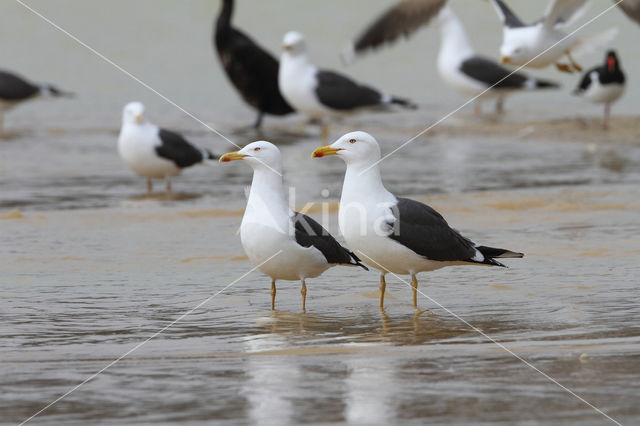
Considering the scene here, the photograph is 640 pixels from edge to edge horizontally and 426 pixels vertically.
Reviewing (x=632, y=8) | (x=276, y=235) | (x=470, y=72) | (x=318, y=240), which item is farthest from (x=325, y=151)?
(x=470, y=72)

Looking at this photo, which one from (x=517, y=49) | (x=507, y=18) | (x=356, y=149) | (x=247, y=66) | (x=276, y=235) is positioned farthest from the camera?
(x=247, y=66)

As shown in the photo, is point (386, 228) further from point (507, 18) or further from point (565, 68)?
point (507, 18)

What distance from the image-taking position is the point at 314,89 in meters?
14.6

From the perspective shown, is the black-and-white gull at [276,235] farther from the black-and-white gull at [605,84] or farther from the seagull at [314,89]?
the black-and-white gull at [605,84]

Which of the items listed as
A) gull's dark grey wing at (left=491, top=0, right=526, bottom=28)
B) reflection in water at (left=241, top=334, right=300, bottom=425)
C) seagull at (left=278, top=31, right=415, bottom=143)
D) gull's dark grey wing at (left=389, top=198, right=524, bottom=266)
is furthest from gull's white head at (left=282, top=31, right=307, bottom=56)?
reflection in water at (left=241, top=334, right=300, bottom=425)

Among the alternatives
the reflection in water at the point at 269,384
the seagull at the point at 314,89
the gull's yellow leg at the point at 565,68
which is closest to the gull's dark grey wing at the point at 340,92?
the seagull at the point at 314,89

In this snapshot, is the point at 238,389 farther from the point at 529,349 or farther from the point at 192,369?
the point at 529,349

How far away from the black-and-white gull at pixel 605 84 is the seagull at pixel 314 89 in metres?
3.07

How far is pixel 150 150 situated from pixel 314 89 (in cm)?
453

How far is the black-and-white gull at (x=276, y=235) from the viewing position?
18.9 ft

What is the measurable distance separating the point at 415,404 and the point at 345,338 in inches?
45.2

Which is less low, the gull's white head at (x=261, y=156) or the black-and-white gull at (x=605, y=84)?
the black-and-white gull at (x=605, y=84)

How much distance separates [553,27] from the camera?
1263 centimetres

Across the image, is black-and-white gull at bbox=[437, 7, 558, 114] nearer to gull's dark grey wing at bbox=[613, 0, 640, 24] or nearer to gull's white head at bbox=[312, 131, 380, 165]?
gull's dark grey wing at bbox=[613, 0, 640, 24]
